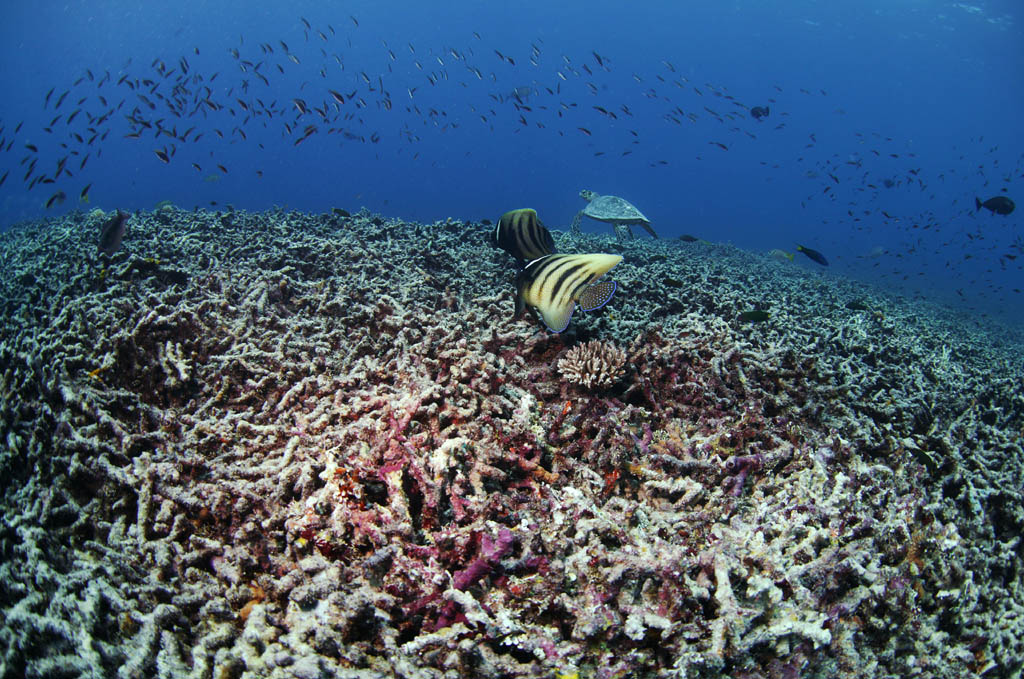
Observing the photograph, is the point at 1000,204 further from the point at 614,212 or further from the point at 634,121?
the point at 634,121

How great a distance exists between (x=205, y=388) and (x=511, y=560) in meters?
2.77

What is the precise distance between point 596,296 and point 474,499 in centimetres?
170

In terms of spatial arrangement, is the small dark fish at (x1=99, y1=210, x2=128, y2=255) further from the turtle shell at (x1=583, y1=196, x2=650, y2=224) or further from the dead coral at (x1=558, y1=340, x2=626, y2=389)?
the turtle shell at (x1=583, y1=196, x2=650, y2=224)

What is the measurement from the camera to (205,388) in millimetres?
3258

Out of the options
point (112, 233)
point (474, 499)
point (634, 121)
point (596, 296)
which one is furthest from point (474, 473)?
point (634, 121)

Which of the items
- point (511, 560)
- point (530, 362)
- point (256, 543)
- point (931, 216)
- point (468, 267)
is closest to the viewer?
point (511, 560)

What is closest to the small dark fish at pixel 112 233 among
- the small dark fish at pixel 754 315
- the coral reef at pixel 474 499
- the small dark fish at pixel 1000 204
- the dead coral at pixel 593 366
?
the coral reef at pixel 474 499

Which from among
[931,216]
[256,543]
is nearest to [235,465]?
[256,543]

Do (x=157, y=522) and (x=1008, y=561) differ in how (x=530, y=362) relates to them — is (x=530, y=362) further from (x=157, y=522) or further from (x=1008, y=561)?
(x=1008, y=561)

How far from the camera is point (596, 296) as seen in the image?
124 inches

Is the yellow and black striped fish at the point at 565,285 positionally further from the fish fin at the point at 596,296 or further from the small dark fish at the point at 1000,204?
the small dark fish at the point at 1000,204

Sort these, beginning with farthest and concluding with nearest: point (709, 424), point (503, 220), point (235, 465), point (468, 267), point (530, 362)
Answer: point (468, 267)
point (503, 220)
point (530, 362)
point (709, 424)
point (235, 465)

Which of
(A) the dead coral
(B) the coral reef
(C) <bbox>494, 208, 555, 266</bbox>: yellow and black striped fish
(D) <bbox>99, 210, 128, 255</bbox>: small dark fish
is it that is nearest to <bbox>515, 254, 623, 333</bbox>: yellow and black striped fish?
(A) the dead coral

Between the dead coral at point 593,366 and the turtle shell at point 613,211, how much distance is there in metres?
5.42
